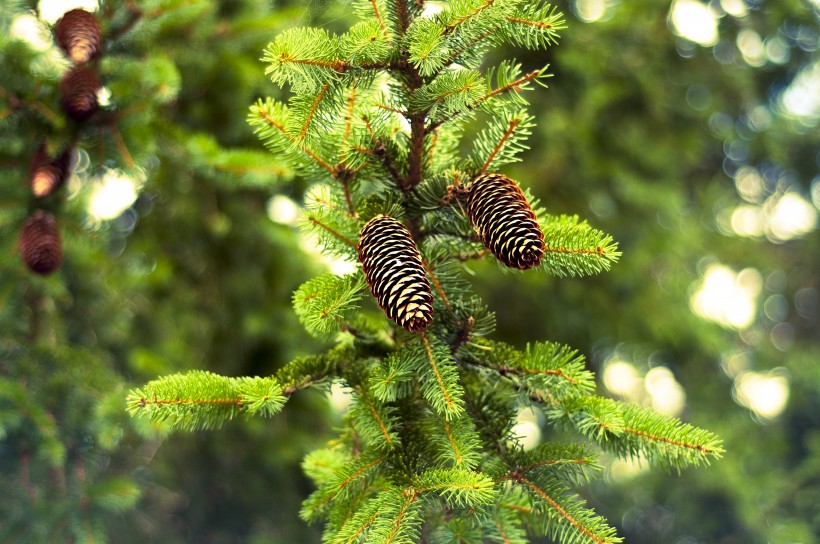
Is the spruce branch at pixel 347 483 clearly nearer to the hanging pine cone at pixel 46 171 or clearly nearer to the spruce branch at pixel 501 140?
the spruce branch at pixel 501 140

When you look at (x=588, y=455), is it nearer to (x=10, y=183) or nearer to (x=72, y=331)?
(x=10, y=183)

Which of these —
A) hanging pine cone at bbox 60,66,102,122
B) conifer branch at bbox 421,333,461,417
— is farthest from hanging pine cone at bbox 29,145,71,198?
conifer branch at bbox 421,333,461,417

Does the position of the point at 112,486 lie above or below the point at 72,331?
below

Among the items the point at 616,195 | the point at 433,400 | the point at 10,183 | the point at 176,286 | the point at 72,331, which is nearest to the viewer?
the point at 433,400

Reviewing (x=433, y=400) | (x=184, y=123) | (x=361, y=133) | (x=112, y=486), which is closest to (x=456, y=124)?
(x=361, y=133)

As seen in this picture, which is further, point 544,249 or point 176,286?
point 176,286

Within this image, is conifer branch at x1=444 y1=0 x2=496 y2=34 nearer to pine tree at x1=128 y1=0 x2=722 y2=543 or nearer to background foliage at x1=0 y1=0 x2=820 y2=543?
pine tree at x1=128 y1=0 x2=722 y2=543

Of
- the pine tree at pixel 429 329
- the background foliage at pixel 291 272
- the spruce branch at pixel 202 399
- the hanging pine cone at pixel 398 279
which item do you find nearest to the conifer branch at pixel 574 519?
the pine tree at pixel 429 329
